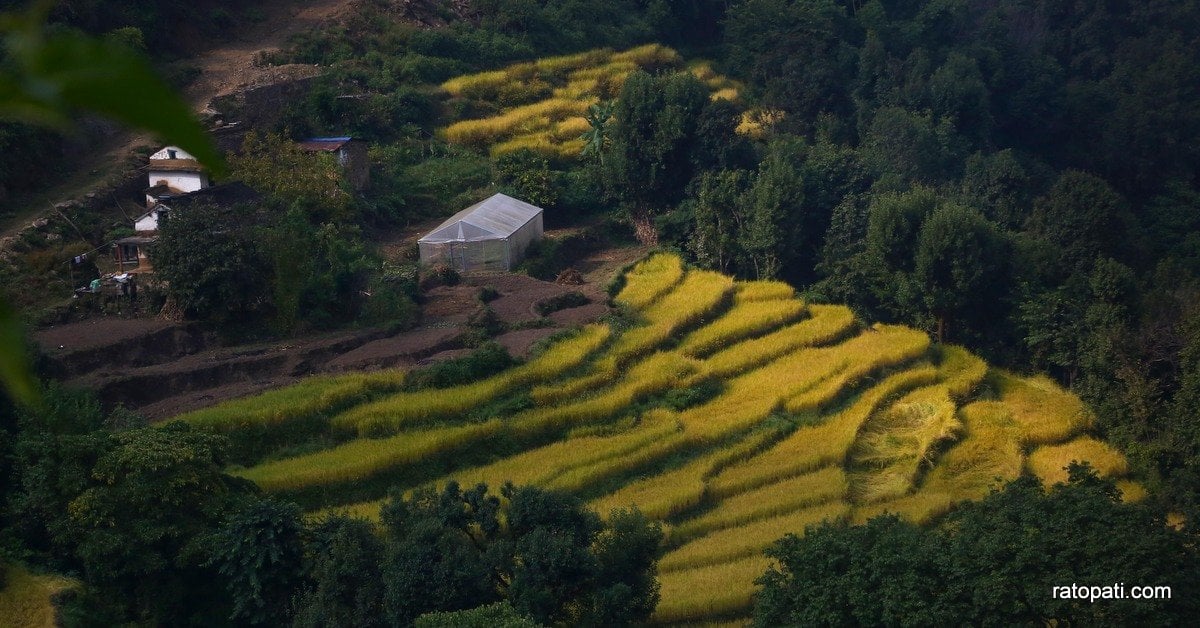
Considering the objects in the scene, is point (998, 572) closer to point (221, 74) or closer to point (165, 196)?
point (165, 196)

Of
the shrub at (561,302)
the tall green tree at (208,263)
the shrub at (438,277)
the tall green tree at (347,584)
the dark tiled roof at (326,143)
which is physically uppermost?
the dark tiled roof at (326,143)

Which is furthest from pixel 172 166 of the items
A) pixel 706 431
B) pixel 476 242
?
pixel 706 431

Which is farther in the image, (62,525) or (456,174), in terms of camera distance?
(456,174)

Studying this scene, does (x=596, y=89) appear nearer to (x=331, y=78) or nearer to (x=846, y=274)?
(x=331, y=78)

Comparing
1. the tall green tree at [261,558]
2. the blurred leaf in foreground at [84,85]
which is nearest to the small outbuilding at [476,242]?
the tall green tree at [261,558]

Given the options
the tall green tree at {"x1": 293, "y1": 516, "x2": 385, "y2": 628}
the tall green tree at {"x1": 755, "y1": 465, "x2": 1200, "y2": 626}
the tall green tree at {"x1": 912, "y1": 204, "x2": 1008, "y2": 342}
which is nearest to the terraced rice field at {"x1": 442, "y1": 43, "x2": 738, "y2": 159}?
the tall green tree at {"x1": 912, "y1": 204, "x2": 1008, "y2": 342}

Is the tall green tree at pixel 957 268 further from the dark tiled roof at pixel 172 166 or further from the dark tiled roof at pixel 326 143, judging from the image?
the dark tiled roof at pixel 172 166

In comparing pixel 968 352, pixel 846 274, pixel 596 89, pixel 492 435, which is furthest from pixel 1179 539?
pixel 596 89
